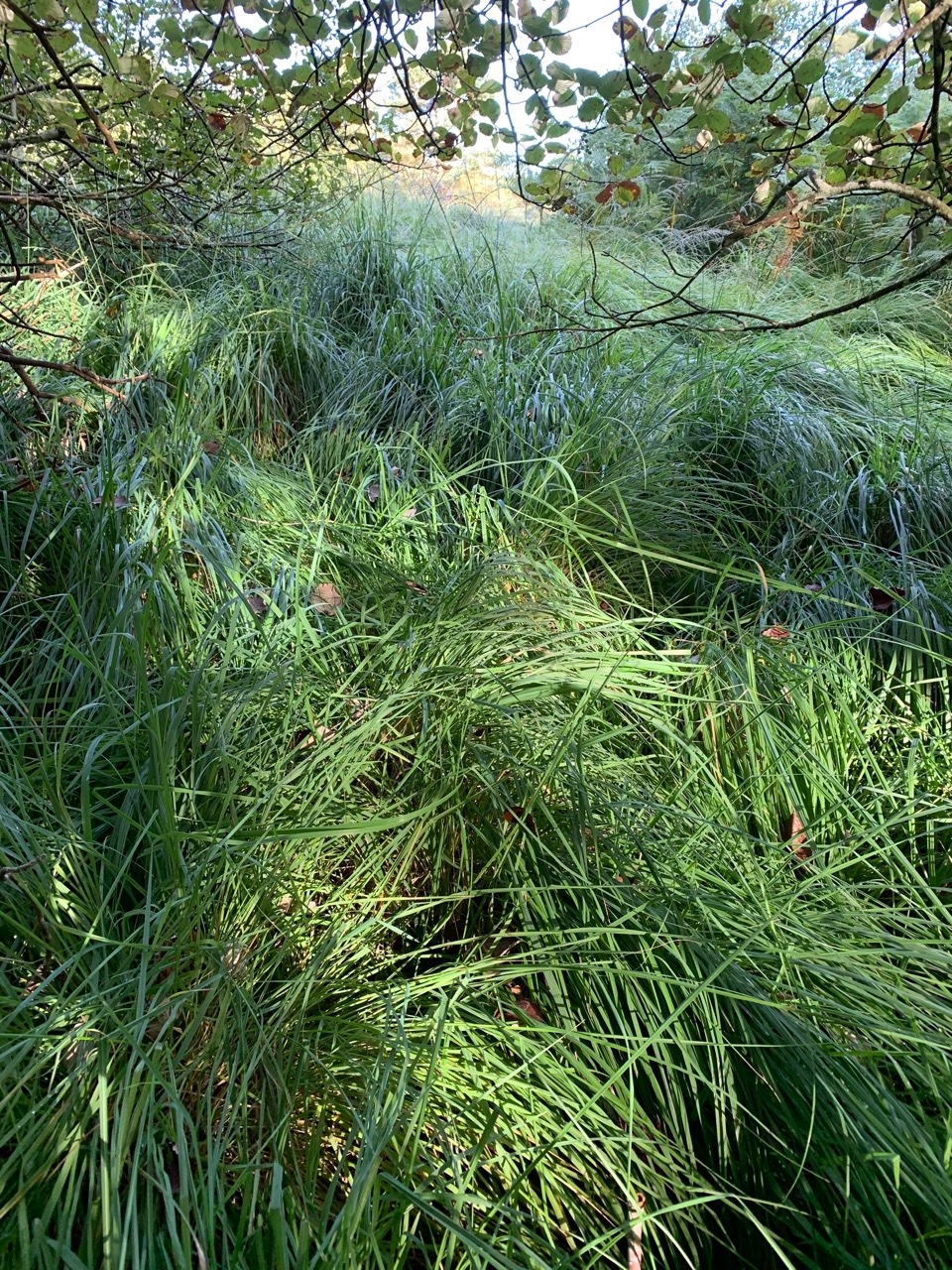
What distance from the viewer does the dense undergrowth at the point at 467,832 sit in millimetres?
1085

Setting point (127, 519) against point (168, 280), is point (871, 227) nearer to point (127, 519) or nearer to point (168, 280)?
point (168, 280)

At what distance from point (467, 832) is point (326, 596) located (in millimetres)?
831

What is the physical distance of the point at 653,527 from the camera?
2477mm

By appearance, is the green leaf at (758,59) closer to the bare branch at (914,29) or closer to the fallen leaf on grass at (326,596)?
the bare branch at (914,29)

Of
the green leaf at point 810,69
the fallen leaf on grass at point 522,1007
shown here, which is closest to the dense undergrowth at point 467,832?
the fallen leaf on grass at point 522,1007

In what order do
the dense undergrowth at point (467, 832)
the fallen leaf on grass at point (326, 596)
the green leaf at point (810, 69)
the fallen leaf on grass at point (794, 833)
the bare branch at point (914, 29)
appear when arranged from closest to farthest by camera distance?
the dense undergrowth at point (467, 832) < the bare branch at point (914, 29) < the green leaf at point (810, 69) < the fallen leaf on grass at point (794, 833) < the fallen leaf on grass at point (326, 596)

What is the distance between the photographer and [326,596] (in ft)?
7.02

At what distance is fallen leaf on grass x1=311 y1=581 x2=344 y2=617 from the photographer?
6.88ft

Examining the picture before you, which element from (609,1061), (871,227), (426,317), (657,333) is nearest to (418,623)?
(609,1061)

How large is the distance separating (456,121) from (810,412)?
181 centimetres

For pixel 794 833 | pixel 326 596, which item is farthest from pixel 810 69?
pixel 326 596

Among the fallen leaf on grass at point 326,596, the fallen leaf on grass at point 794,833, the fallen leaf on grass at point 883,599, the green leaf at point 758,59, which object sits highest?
the green leaf at point 758,59

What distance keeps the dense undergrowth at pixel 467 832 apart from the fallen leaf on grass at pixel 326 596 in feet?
0.05

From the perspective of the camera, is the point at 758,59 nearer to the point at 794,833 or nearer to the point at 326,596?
the point at 794,833
